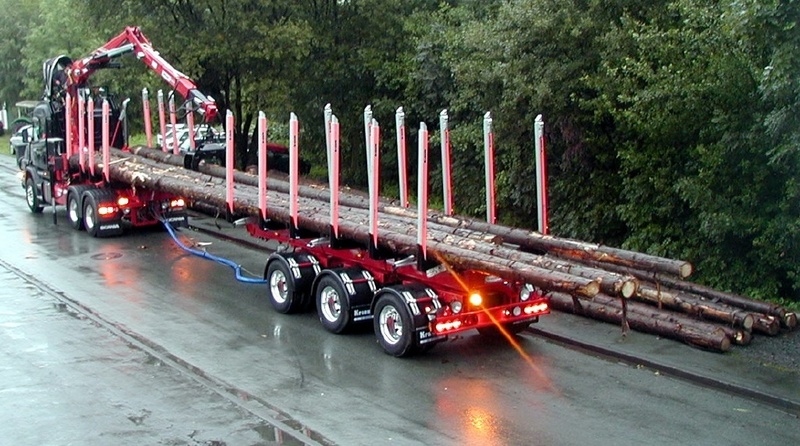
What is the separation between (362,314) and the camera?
12422mm

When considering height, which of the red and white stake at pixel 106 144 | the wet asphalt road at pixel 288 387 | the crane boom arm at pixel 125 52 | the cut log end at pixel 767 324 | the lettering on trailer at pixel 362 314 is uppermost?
the crane boom arm at pixel 125 52

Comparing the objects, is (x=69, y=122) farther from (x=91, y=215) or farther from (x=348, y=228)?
(x=348, y=228)

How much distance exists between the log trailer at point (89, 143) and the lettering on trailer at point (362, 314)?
7034 mm

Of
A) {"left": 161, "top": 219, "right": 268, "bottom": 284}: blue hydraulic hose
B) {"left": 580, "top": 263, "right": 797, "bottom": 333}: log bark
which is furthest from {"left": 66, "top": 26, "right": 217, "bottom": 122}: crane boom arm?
{"left": 580, "top": 263, "right": 797, "bottom": 333}: log bark

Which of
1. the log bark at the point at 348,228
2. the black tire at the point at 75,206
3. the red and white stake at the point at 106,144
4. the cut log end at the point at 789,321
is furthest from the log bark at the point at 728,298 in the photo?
the black tire at the point at 75,206

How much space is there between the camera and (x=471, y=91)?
18.0m

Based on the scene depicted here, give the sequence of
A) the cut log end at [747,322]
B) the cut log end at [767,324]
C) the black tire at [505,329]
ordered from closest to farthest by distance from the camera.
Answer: the cut log end at [747,322] < the cut log end at [767,324] < the black tire at [505,329]

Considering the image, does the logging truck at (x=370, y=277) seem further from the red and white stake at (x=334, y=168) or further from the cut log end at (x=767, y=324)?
the cut log end at (x=767, y=324)

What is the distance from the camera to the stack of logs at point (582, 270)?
10297 millimetres

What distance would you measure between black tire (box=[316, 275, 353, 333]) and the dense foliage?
17.2 ft

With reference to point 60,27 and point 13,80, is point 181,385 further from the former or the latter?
point 13,80

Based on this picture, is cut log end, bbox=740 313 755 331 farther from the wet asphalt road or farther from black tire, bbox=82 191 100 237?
black tire, bbox=82 191 100 237

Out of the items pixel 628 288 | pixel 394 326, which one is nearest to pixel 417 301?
pixel 394 326

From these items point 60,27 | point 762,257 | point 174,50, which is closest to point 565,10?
point 762,257
